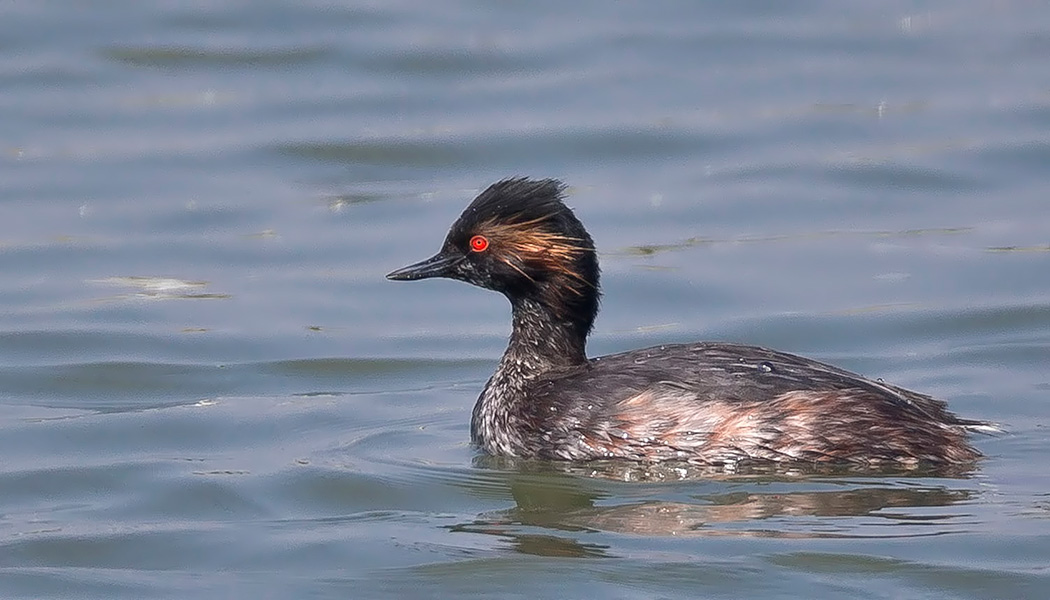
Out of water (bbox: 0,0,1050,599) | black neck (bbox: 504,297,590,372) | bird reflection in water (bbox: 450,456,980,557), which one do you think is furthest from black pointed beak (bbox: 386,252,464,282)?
bird reflection in water (bbox: 450,456,980,557)

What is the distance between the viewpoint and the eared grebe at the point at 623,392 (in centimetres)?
802

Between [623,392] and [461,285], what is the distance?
10.7ft

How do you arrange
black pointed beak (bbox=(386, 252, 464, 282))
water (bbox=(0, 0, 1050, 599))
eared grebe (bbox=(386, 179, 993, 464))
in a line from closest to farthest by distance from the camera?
1. water (bbox=(0, 0, 1050, 599))
2. eared grebe (bbox=(386, 179, 993, 464))
3. black pointed beak (bbox=(386, 252, 464, 282))

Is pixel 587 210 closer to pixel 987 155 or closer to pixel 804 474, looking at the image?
pixel 987 155

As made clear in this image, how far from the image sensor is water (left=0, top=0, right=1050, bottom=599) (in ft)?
23.5

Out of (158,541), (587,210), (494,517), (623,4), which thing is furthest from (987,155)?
(158,541)

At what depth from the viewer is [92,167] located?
13.2 meters

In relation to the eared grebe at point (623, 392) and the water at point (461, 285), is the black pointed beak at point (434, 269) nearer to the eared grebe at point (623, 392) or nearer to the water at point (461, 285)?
the eared grebe at point (623, 392)

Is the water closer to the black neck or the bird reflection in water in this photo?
the bird reflection in water

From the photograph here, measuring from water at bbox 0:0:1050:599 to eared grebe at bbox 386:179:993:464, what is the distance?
0.19 m

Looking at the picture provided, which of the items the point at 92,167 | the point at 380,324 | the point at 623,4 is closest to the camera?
the point at 380,324

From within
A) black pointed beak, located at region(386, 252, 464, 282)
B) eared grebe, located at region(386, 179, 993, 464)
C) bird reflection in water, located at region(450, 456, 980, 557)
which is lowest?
bird reflection in water, located at region(450, 456, 980, 557)

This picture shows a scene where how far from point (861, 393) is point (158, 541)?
2.74 metres

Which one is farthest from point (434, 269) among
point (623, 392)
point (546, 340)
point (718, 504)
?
point (718, 504)
